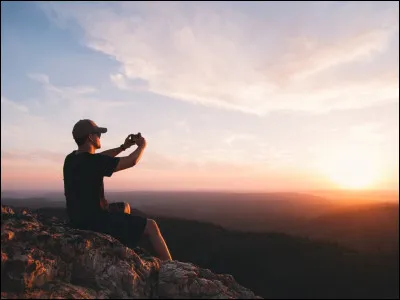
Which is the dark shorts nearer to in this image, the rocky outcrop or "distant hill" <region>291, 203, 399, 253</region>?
the rocky outcrop

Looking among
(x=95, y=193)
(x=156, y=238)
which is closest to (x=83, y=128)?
(x=95, y=193)

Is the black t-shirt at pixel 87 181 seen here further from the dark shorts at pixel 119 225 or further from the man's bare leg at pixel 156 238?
the man's bare leg at pixel 156 238

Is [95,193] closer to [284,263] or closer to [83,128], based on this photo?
[83,128]

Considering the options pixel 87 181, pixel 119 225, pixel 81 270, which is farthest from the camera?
pixel 119 225

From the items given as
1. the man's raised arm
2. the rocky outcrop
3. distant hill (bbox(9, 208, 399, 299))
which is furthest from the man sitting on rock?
distant hill (bbox(9, 208, 399, 299))

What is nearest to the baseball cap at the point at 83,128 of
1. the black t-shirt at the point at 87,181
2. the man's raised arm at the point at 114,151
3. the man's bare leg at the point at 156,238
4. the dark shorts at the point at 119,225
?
the black t-shirt at the point at 87,181

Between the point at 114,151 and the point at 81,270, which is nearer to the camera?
the point at 81,270

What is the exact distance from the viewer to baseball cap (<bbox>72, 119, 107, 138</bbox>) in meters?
4.88

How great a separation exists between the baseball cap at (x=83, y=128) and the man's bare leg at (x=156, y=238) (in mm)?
1411

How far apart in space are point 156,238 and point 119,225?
0.51 meters

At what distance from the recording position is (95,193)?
4.63m

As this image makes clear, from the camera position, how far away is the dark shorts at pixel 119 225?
4703mm

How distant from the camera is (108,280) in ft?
12.9

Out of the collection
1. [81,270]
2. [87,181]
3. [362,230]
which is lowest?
[362,230]
